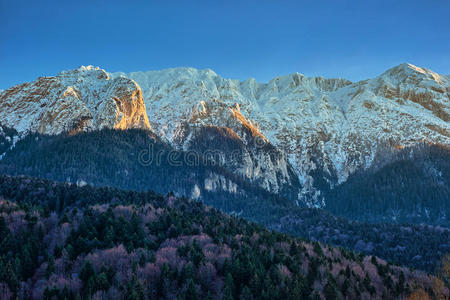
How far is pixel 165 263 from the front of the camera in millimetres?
60125

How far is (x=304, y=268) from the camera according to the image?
71562mm

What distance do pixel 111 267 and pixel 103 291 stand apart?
650 cm

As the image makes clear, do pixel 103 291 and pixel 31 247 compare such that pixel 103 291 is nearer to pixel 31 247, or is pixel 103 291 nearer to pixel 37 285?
pixel 37 285

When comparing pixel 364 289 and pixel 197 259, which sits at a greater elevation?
pixel 197 259

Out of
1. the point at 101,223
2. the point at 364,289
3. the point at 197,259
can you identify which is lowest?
the point at 364,289

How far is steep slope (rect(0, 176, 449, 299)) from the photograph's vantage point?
53.0 meters

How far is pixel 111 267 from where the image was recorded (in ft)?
186

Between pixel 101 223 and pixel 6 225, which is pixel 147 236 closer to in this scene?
pixel 101 223

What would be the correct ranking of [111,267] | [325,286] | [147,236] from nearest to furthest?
[111,267]
[325,286]
[147,236]

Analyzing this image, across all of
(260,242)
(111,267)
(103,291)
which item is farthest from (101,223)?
(260,242)

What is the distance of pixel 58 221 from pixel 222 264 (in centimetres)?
4495

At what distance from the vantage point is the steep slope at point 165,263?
174ft

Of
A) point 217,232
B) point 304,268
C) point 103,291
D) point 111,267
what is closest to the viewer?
point 103,291

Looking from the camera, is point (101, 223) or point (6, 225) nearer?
point (6, 225)
